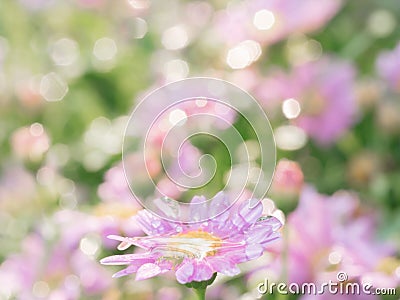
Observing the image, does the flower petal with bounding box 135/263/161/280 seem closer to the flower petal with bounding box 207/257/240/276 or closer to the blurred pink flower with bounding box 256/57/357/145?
the flower petal with bounding box 207/257/240/276

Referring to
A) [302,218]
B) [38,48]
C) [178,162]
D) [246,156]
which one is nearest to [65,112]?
[38,48]

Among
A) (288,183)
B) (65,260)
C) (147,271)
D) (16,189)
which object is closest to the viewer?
(147,271)

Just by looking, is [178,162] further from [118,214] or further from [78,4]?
[78,4]

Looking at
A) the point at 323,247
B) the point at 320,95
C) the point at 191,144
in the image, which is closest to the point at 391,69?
the point at 320,95

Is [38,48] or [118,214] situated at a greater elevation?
[38,48]

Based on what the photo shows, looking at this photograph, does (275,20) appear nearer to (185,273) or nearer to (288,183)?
(288,183)

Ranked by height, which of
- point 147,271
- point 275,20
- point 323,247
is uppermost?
point 275,20

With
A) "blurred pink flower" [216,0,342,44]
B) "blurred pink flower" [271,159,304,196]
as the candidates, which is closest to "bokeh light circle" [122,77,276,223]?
"blurred pink flower" [271,159,304,196]
